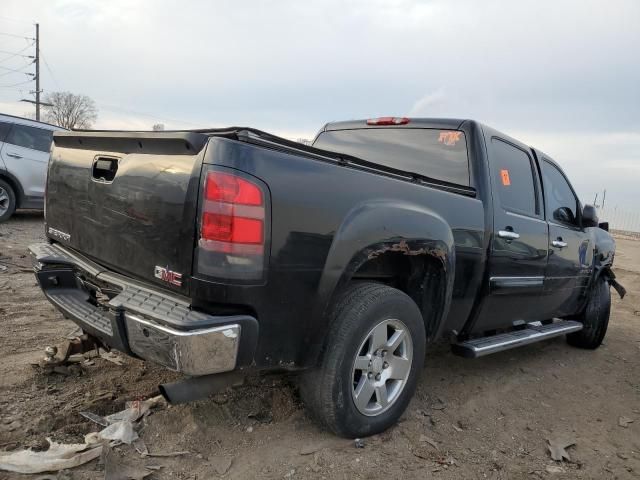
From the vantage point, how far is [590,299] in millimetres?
5391

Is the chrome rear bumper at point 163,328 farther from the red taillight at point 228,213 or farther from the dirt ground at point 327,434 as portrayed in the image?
the dirt ground at point 327,434

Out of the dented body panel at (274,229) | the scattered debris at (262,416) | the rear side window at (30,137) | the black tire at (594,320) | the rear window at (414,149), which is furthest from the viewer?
the rear side window at (30,137)

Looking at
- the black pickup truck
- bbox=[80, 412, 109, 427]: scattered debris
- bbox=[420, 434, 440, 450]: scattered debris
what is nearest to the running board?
the black pickup truck

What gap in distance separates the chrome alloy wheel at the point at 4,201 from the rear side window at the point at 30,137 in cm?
84

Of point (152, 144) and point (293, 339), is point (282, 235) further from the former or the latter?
point (152, 144)

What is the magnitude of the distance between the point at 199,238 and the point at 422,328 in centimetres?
150

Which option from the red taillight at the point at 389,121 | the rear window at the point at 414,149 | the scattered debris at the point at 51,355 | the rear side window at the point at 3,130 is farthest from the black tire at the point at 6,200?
the red taillight at the point at 389,121

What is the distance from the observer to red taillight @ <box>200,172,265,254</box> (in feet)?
7.14

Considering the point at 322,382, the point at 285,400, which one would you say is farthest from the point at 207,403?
the point at 322,382

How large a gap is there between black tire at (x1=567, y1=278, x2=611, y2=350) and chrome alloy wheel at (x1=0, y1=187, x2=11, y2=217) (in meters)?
8.53

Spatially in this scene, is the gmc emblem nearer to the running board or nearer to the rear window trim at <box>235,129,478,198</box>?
the rear window trim at <box>235,129,478,198</box>

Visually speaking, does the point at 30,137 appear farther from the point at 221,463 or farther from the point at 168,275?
the point at 221,463

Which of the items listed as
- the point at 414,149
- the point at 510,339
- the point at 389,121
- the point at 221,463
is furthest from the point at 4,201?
the point at 510,339

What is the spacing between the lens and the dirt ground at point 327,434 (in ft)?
8.66
